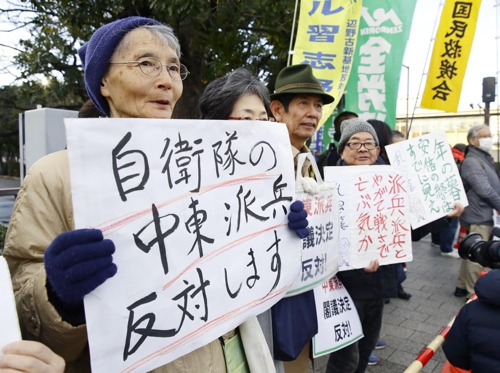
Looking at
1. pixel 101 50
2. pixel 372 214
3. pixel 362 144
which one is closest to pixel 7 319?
pixel 101 50

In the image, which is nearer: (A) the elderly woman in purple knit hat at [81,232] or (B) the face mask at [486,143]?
(A) the elderly woman in purple knit hat at [81,232]

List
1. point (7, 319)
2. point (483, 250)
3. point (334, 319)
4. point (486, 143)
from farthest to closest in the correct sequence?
1. point (486, 143)
2. point (483, 250)
3. point (334, 319)
4. point (7, 319)

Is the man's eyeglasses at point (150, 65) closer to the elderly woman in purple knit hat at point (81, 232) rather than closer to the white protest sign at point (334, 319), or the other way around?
the elderly woman in purple knit hat at point (81, 232)

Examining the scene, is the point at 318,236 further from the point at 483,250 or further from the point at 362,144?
the point at 483,250

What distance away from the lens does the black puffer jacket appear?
165 centimetres

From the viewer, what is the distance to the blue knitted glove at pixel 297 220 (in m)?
1.25

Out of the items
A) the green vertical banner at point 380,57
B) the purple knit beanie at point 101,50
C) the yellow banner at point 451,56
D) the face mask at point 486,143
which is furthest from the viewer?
the yellow banner at point 451,56

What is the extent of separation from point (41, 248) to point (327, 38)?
3.90 metres

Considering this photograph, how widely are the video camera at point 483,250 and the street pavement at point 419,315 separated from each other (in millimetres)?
1172

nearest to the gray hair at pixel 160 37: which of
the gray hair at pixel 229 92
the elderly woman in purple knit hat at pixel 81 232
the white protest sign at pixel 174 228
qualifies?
the elderly woman in purple knit hat at pixel 81 232

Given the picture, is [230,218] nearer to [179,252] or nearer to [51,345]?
[179,252]

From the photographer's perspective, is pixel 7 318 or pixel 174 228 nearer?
pixel 7 318

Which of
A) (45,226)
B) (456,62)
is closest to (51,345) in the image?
(45,226)

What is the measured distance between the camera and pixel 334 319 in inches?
75.0
